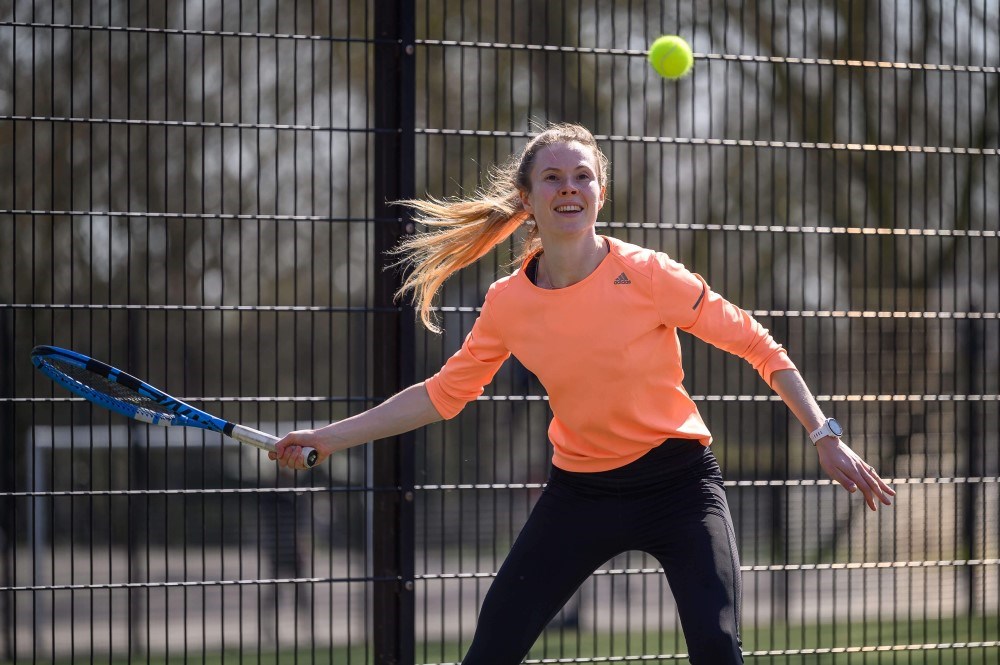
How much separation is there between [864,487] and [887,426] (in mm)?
4010

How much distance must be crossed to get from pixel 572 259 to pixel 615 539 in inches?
30.6

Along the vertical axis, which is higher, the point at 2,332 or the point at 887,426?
the point at 2,332

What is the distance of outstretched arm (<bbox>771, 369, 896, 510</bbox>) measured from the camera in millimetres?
3094

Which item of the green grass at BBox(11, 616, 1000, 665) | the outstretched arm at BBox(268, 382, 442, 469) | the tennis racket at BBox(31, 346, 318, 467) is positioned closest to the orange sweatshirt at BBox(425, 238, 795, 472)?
the outstretched arm at BBox(268, 382, 442, 469)

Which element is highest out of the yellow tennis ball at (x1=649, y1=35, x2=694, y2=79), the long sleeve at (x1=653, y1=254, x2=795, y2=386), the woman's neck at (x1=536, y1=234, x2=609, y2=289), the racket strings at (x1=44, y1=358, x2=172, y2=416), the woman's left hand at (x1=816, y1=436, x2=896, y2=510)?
the yellow tennis ball at (x1=649, y1=35, x2=694, y2=79)

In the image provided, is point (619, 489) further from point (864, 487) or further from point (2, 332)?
point (2, 332)

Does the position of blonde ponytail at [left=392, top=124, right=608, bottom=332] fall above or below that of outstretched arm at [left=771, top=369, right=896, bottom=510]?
above

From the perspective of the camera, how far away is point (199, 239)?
5.51 m

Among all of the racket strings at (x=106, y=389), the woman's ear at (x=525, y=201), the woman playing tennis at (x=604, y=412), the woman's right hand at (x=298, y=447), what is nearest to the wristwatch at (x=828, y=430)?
the woman playing tennis at (x=604, y=412)

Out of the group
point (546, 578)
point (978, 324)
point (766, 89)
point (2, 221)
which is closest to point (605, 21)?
point (766, 89)

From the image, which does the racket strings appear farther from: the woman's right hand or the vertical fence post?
the vertical fence post

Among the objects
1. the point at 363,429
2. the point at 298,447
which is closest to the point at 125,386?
the point at 298,447

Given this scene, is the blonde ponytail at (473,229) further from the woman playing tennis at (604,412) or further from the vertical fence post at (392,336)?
the vertical fence post at (392,336)

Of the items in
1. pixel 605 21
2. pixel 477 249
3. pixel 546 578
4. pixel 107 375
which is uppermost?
pixel 605 21
